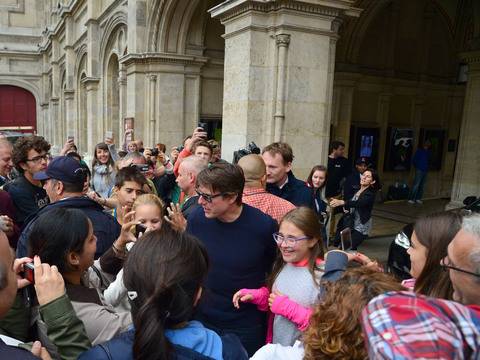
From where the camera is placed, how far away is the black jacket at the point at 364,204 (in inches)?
206

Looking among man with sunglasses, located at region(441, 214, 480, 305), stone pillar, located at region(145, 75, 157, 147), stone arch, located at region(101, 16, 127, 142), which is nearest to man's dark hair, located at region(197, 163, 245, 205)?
man with sunglasses, located at region(441, 214, 480, 305)

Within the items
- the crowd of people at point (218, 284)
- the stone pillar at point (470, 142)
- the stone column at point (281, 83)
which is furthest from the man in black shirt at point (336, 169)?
the crowd of people at point (218, 284)

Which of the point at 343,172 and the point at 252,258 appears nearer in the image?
the point at 252,258

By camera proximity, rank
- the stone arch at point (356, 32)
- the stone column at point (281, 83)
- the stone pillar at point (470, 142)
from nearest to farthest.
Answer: the stone column at point (281, 83), the stone pillar at point (470, 142), the stone arch at point (356, 32)

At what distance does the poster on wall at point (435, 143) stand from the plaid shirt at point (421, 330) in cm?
1281

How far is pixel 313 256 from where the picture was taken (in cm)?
237

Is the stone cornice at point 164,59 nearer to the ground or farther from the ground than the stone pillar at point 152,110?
farther from the ground

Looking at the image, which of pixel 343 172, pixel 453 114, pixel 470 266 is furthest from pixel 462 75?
pixel 470 266

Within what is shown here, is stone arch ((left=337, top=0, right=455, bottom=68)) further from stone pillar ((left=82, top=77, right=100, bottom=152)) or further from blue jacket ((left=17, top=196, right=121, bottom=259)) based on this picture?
stone pillar ((left=82, top=77, right=100, bottom=152))

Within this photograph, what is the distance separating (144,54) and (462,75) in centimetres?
938

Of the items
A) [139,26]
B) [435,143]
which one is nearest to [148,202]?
[139,26]

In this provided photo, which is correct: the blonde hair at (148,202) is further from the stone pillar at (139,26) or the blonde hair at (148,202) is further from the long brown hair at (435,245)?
the stone pillar at (139,26)

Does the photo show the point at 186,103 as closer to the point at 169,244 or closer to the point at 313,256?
the point at 313,256

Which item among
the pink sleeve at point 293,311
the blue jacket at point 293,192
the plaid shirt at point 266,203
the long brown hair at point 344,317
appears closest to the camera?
the long brown hair at point 344,317
